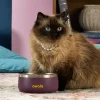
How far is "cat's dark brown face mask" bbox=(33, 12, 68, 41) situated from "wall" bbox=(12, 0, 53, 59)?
2007 mm

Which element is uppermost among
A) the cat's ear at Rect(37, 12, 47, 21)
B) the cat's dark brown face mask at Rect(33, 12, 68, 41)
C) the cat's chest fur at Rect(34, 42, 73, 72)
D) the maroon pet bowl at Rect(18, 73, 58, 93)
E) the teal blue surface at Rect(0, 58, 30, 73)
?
the cat's ear at Rect(37, 12, 47, 21)

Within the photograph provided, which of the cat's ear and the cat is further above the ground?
the cat's ear

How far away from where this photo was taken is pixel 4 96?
132 centimetres

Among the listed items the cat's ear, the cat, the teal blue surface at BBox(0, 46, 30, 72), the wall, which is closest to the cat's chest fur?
the cat

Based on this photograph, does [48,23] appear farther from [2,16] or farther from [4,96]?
[2,16]

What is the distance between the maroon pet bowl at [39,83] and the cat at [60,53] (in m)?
0.08

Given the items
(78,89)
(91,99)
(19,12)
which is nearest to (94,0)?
(19,12)

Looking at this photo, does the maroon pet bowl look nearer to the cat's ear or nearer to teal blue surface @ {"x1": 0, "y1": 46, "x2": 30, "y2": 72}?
the cat's ear

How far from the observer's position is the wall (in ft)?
11.5

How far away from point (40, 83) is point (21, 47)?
218cm

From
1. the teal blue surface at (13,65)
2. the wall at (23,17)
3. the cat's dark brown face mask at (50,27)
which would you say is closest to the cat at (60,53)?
the cat's dark brown face mask at (50,27)

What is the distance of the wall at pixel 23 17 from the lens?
3.51m

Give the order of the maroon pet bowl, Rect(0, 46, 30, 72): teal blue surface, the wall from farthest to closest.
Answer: the wall → Rect(0, 46, 30, 72): teal blue surface → the maroon pet bowl

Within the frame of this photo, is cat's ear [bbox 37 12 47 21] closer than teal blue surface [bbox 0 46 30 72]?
Yes
